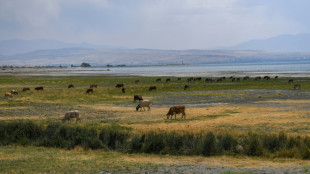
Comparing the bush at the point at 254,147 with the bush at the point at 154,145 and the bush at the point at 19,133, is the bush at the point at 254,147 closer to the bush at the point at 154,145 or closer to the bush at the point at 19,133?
the bush at the point at 154,145

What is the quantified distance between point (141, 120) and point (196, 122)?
3.58m

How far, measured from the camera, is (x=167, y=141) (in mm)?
15586

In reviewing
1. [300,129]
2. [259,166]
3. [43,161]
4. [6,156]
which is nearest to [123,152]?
[43,161]

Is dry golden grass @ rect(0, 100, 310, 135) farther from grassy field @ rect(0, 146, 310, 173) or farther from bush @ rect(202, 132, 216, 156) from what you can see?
grassy field @ rect(0, 146, 310, 173)

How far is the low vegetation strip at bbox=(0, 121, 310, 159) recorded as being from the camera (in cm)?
1462

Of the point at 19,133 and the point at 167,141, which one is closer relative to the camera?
the point at 167,141

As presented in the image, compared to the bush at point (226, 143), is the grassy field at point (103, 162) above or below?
below

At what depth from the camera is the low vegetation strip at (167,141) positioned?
14625 mm

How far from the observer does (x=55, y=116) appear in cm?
2569

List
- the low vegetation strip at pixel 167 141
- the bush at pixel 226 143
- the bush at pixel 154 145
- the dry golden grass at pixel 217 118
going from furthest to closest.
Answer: the dry golden grass at pixel 217 118 < the bush at pixel 154 145 < the bush at pixel 226 143 < the low vegetation strip at pixel 167 141

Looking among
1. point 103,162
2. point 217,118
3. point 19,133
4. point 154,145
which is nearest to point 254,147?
point 154,145

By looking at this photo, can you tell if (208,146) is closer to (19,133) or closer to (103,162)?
(103,162)

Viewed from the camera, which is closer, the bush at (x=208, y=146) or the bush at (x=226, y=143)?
the bush at (x=208, y=146)

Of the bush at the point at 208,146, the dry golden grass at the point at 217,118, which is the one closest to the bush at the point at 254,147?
the bush at the point at 208,146
